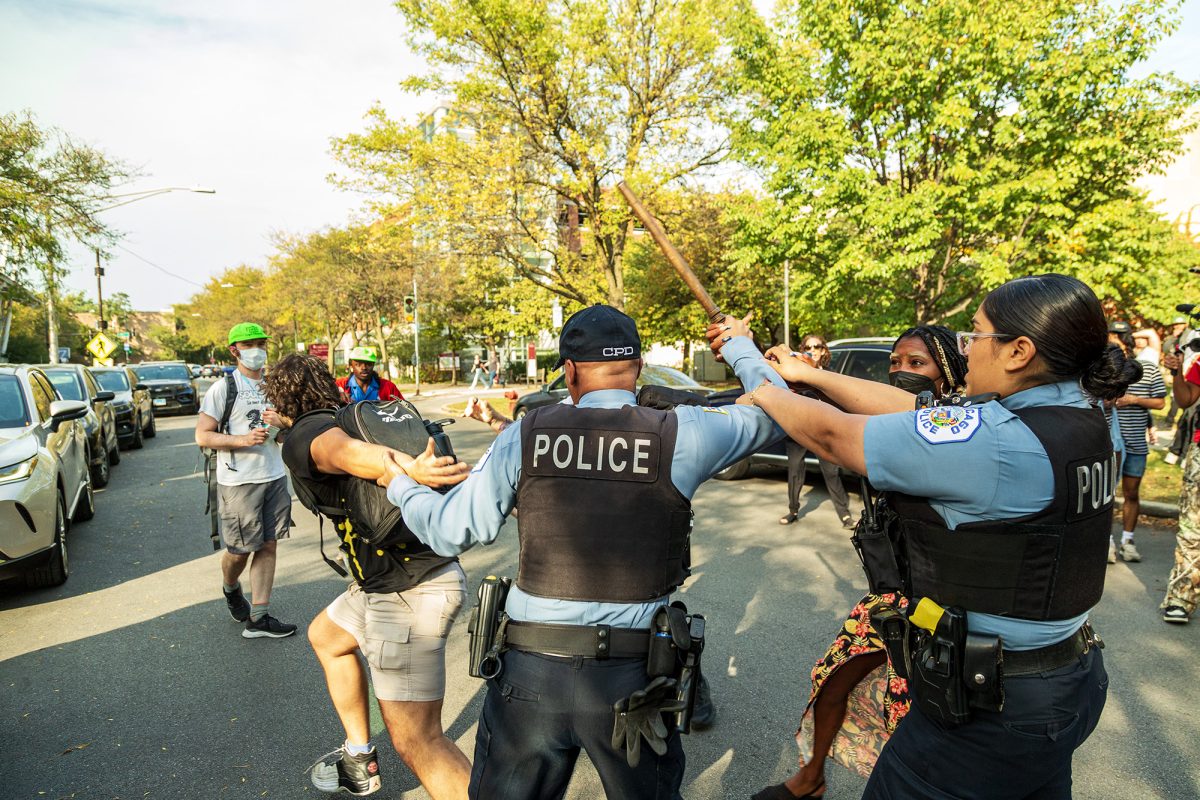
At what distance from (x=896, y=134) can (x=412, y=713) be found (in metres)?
12.0

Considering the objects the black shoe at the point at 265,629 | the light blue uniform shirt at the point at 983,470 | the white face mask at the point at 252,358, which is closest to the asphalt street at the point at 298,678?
the black shoe at the point at 265,629

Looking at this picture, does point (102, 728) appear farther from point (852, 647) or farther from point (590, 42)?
point (590, 42)

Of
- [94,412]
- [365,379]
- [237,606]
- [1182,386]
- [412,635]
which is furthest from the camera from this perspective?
[94,412]

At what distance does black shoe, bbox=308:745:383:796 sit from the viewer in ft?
9.39

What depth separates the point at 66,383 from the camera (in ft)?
35.3

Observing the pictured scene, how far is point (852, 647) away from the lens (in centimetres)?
253

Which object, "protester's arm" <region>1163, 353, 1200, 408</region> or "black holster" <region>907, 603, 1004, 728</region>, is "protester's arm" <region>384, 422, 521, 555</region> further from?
"protester's arm" <region>1163, 353, 1200, 408</region>

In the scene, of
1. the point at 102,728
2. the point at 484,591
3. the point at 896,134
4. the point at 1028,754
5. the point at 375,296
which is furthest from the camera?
the point at 375,296

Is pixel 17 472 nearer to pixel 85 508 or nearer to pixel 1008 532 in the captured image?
pixel 85 508

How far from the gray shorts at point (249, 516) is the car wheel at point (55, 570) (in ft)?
6.69

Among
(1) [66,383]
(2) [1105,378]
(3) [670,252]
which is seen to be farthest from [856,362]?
(1) [66,383]

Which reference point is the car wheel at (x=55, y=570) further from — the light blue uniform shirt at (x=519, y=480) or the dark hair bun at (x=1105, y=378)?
the dark hair bun at (x=1105, y=378)

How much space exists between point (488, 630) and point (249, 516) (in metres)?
3.19

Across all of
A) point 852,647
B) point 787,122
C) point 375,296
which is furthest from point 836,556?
point 375,296
